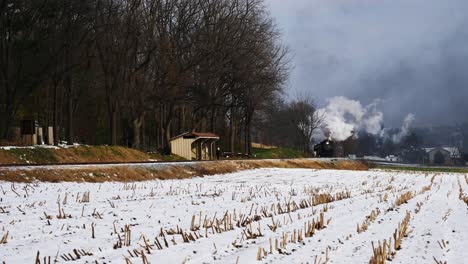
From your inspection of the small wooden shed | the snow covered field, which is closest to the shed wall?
the small wooden shed

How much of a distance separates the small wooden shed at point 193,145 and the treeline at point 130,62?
2.11 metres

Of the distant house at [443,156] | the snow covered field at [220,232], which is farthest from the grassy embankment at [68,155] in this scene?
the distant house at [443,156]

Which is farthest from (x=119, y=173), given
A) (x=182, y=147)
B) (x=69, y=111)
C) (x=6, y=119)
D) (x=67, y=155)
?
Result: (x=182, y=147)

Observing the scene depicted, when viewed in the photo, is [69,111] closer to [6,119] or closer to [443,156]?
[6,119]

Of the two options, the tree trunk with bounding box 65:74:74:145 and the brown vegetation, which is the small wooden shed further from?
the tree trunk with bounding box 65:74:74:145

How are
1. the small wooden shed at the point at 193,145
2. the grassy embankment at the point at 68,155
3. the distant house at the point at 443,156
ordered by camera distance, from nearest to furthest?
1. the grassy embankment at the point at 68,155
2. the small wooden shed at the point at 193,145
3. the distant house at the point at 443,156

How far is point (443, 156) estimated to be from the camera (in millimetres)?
127500

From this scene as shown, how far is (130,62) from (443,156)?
103 metres

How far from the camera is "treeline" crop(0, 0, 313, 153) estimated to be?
39344 mm

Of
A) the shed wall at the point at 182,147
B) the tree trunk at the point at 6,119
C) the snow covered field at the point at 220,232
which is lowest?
the snow covered field at the point at 220,232

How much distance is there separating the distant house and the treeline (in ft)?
244

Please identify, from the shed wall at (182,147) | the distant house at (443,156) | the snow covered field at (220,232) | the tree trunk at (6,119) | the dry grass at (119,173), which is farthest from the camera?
the distant house at (443,156)

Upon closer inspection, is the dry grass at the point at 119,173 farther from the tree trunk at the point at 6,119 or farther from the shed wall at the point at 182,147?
the tree trunk at the point at 6,119

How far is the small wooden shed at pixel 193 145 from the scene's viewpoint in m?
48.6
